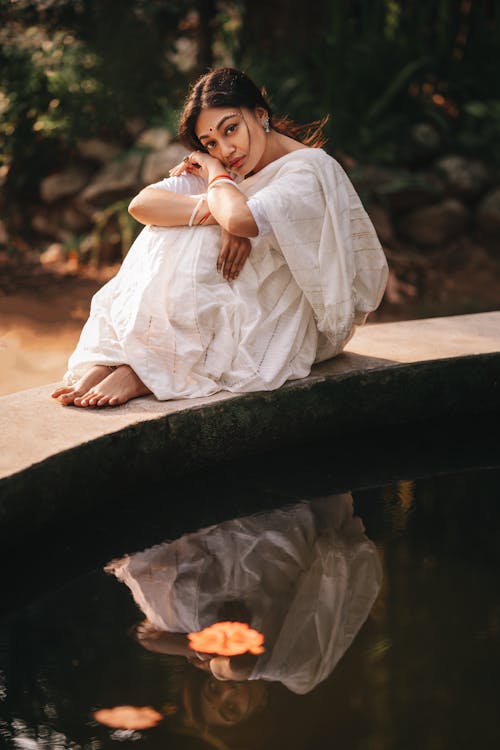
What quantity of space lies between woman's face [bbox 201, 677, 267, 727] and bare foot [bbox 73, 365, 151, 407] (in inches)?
40.2

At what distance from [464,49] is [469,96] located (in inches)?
16.5

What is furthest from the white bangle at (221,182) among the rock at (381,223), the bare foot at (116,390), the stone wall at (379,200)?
the rock at (381,223)

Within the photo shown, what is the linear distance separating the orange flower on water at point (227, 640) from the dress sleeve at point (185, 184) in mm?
1454

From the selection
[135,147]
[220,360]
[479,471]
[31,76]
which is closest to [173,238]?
[220,360]

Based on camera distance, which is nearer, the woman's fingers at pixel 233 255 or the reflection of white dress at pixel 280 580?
the reflection of white dress at pixel 280 580

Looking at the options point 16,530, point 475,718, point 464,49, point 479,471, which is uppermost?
point 464,49

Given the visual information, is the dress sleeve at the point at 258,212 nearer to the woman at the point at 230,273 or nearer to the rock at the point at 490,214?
the woman at the point at 230,273

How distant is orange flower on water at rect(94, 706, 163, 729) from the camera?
5.31ft

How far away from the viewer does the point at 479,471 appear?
2.78 metres

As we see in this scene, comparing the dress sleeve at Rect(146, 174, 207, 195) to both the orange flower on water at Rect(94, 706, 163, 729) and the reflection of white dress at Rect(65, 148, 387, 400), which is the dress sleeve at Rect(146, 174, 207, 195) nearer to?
the reflection of white dress at Rect(65, 148, 387, 400)

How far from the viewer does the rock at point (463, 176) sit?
644cm

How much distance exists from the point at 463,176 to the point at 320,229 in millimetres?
4114

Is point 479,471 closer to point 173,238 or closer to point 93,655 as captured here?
point 173,238

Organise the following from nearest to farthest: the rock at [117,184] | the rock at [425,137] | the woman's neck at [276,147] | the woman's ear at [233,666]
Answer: the woman's ear at [233,666] < the woman's neck at [276,147] < the rock at [117,184] < the rock at [425,137]
